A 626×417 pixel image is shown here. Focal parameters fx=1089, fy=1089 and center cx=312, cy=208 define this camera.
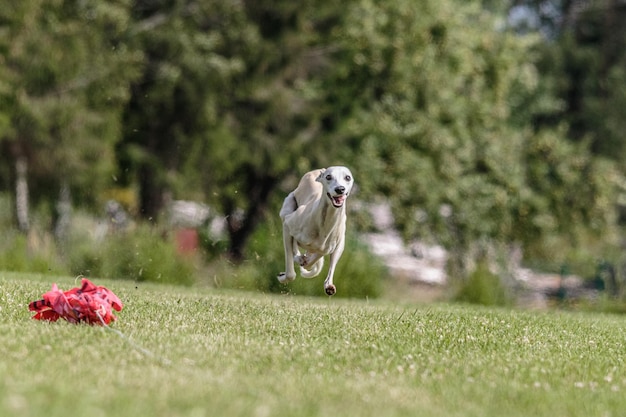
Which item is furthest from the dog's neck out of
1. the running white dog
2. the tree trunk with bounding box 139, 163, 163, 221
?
the tree trunk with bounding box 139, 163, 163, 221

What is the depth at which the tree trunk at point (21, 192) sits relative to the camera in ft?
93.4

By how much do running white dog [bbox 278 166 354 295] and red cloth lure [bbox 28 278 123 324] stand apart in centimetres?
273

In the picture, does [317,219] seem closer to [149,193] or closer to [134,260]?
[134,260]

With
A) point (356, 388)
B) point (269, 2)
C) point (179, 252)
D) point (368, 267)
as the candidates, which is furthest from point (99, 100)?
point (356, 388)

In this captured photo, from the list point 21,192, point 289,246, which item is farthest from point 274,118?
point 289,246

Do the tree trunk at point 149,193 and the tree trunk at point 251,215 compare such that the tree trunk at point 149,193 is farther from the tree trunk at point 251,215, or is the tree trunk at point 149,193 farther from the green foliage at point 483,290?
the green foliage at point 483,290

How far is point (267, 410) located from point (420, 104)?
24.8m

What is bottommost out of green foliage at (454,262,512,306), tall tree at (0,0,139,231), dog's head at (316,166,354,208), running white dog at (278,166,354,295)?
green foliage at (454,262,512,306)

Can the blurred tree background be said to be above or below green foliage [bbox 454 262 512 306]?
above

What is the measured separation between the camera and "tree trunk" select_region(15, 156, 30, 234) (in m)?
28.5

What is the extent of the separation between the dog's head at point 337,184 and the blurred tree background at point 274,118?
14.6 metres

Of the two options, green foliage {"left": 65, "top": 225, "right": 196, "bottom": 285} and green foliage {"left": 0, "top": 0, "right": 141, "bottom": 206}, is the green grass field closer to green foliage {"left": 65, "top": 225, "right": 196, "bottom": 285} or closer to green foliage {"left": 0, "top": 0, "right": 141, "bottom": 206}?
green foliage {"left": 65, "top": 225, "right": 196, "bottom": 285}

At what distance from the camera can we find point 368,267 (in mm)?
21500

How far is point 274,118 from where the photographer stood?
30.8 meters
